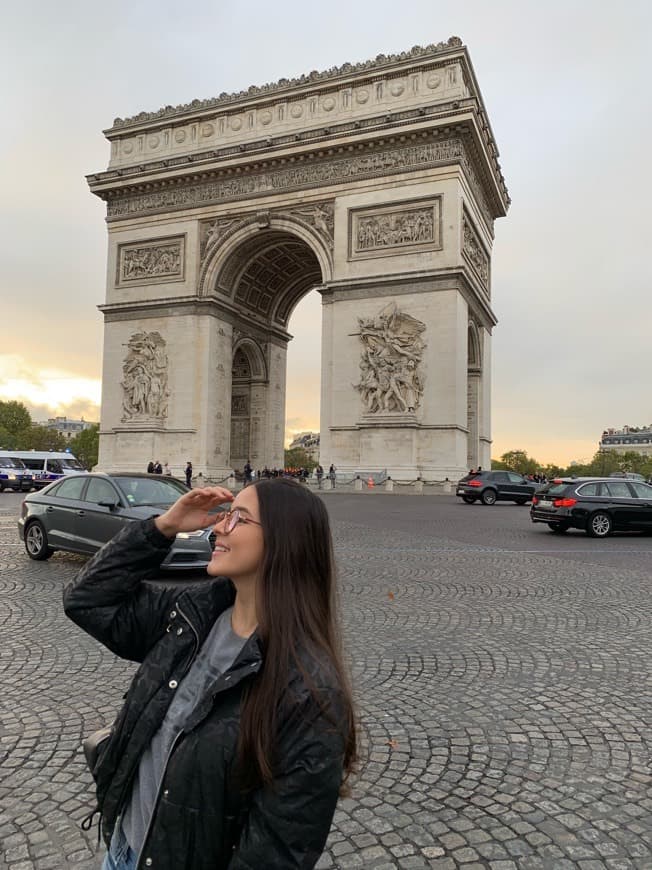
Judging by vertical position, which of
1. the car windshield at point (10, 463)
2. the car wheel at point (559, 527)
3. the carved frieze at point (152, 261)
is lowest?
the car wheel at point (559, 527)

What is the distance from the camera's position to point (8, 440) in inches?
2852

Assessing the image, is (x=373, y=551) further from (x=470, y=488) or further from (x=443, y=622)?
(x=470, y=488)

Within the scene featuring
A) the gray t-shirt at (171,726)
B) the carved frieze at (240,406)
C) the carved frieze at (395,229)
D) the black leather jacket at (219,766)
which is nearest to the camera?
the black leather jacket at (219,766)

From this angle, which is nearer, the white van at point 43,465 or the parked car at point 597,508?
the parked car at point 597,508

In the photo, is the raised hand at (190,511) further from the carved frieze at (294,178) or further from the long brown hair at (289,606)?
the carved frieze at (294,178)

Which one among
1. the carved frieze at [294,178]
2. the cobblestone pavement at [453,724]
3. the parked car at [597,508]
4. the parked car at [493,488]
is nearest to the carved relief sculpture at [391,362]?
the parked car at [493,488]

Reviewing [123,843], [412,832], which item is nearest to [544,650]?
[412,832]

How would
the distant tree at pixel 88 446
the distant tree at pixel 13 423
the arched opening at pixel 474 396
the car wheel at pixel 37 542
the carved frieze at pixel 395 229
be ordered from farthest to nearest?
1. the distant tree at pixel 88 446
2. the distant tree at pixel 13 423
3. the arched opening at pixel 474 396
4. the carved frieze at pixel 395 229
5. the car wheel at pixel 37 542

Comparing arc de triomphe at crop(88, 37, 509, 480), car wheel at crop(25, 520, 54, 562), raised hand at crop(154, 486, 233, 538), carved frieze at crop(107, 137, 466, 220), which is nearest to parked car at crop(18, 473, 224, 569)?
car wheel at crop(25, 520, 54, 562)

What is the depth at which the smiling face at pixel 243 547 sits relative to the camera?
144 centimetres

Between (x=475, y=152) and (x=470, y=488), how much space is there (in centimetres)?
1457

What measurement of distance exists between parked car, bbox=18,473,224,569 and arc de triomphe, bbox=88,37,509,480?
1810 cm

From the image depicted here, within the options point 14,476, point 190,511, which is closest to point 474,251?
point 14,476

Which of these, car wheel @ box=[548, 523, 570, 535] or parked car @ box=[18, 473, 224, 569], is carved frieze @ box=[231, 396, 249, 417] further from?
parked car @ box=[18, 473, 224, 569]
